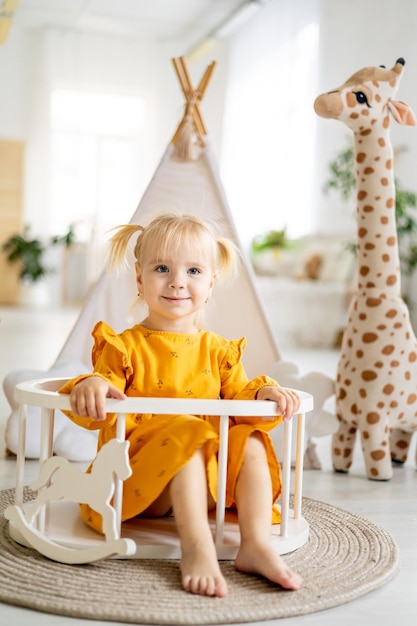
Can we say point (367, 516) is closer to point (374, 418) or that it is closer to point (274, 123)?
point (374, 418)

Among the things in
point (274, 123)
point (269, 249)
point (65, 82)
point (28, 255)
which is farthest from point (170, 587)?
point (65, 82)

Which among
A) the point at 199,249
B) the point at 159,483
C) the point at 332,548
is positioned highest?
the point at 199,249

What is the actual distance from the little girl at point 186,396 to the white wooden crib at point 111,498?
3cm

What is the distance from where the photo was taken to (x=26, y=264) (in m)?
8.12

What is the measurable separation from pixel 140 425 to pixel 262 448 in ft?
0.73

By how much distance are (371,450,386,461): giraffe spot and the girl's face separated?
80 cm

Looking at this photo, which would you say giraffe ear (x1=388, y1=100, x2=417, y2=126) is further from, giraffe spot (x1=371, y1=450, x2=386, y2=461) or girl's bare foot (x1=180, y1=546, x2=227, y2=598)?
girl's bare foot (x1=180, y1=546, x2=227, y2=598)

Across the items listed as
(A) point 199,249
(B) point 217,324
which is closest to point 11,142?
(B) point 217,324

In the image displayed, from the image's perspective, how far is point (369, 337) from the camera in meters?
2.08

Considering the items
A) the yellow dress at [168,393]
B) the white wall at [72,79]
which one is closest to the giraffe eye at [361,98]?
the yellow dress at [168,393]

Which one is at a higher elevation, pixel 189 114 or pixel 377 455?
pixel 189 114

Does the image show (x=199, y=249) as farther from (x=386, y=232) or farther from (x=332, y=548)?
(x=386, y=232)

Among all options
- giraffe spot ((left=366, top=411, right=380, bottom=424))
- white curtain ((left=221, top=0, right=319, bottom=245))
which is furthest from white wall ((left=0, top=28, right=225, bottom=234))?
giraffe spot ((left=366, top=411, right=380, bottom=424))

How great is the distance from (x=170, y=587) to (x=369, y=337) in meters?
1.06
